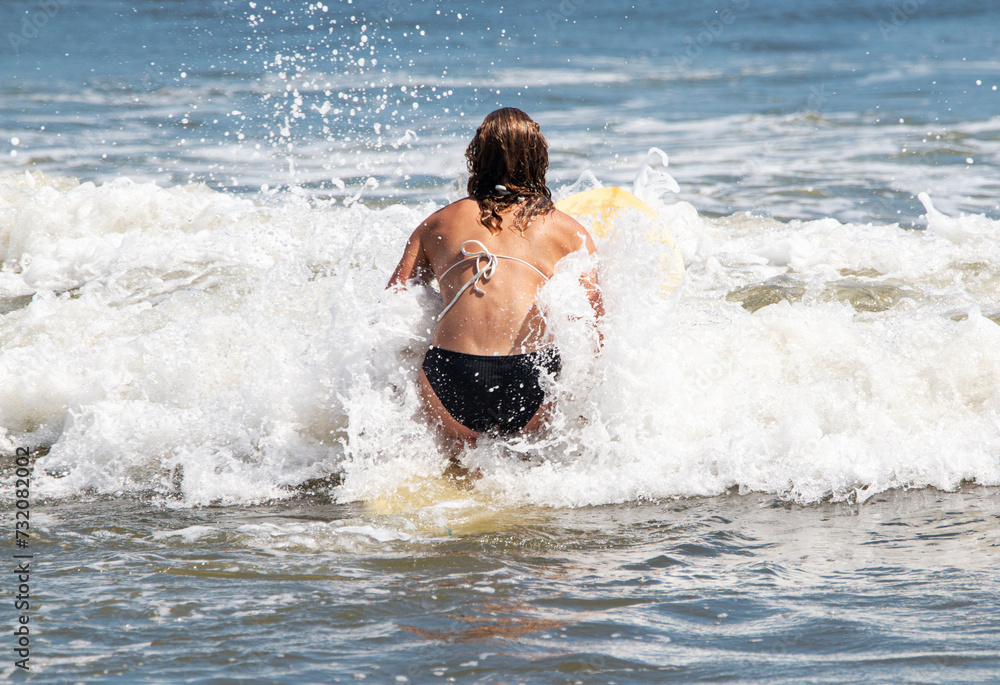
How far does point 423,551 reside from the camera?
11.2 feet

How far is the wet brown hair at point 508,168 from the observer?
4.13 meters

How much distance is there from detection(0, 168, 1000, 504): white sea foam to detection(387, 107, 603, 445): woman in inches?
5.2

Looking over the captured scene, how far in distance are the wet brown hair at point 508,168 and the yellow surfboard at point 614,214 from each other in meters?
0.80

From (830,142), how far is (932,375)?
902 cm

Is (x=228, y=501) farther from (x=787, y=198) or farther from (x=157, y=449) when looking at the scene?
(x=787, y=198)

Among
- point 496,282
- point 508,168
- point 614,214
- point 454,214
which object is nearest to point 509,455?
point 496,282

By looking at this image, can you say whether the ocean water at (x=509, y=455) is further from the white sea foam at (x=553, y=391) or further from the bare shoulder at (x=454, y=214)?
the bare shoulder at (x=454, y=214)

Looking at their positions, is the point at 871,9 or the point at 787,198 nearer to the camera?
the point at 787,198

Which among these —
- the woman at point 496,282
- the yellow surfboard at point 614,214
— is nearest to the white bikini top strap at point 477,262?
the woman at point 496,282

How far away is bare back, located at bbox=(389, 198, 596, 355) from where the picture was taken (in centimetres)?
411

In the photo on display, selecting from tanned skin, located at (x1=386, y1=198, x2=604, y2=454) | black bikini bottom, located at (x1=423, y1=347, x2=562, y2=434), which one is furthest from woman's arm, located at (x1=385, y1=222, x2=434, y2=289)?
black bikini bottom, located at (x1=423, y1=347, x2=562, y2=434)

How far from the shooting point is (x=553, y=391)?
14.0 ft

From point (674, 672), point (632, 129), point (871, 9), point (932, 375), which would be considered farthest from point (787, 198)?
point (871, 9)

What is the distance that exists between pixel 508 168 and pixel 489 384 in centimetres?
98
